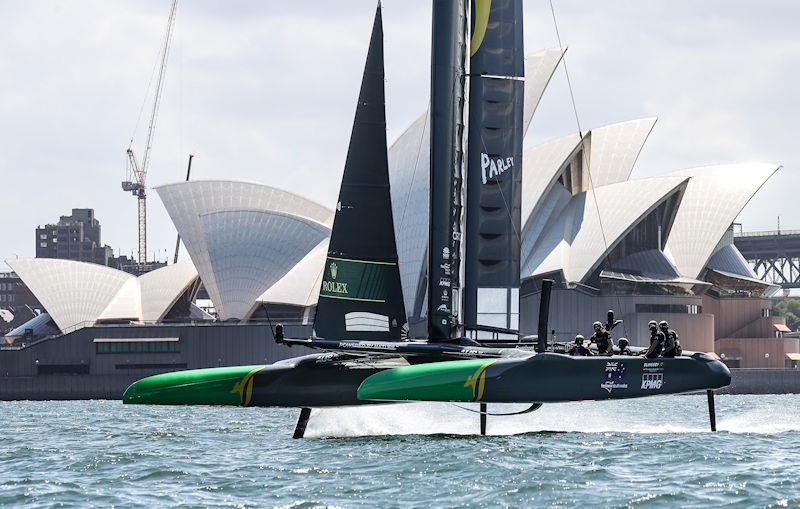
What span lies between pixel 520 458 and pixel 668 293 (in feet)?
161

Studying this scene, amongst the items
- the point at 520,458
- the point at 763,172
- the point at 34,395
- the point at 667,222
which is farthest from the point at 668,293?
the point at 520,458

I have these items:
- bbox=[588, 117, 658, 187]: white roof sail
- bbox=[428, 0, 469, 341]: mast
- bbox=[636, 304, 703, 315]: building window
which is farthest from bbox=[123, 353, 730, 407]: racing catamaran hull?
bbox=[588, 117, 658, 187]: white roof sail

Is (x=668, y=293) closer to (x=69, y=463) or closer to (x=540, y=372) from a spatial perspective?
(x=540, y=372)

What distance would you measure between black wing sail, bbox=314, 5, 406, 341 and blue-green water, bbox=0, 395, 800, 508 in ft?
6.86

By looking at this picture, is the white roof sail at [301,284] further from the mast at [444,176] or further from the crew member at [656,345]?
the crew member at [656,345]

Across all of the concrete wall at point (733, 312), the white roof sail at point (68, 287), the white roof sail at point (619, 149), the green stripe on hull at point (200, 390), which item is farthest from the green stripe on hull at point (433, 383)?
the white roof sail at point (68, 287)

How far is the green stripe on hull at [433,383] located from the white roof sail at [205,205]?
47.7 metres

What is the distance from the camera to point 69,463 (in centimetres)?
1867

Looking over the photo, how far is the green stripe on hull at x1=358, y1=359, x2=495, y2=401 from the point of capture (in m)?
20.3

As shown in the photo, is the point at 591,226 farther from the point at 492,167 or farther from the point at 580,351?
the point at 580,351

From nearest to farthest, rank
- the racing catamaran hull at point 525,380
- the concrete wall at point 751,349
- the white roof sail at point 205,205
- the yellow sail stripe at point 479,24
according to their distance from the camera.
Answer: the racing catamaran hull at point 525,380 → the yellow sail stripe at point 479,24 → the white roof sail at point 205,205 → the concrete wall at point 751,349

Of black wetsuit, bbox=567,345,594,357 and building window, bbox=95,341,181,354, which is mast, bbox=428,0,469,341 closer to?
black wetsuit, bbox=567,345,594,357

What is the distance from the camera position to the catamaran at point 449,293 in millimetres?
20734

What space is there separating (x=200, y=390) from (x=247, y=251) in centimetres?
4589
